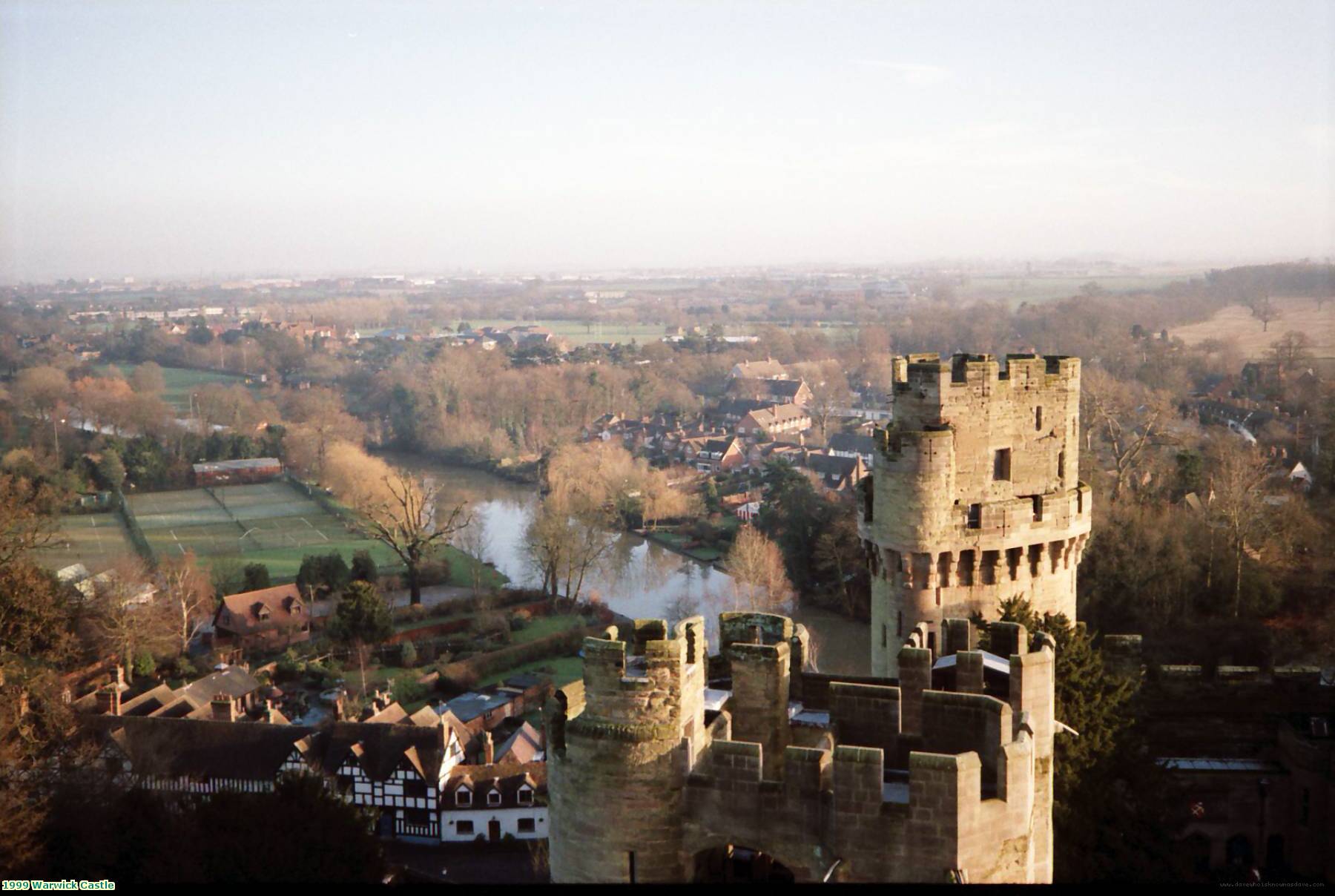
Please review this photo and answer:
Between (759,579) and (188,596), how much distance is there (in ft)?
52.3

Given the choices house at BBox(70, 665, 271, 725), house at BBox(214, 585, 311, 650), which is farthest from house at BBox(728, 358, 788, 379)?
house at BBox(70, 665, 271, 725)

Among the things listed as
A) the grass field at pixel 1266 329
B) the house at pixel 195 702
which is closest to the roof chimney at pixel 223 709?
the house at pixel 195 702

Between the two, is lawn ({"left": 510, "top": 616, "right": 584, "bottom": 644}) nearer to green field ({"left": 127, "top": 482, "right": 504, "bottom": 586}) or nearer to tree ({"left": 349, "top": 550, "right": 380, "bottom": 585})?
green field ({"left": 127, "top": 482, "right": 504, "bottom": 586})

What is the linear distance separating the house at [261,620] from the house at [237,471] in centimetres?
2414

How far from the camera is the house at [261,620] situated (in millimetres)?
34375

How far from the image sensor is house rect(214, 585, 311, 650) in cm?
3438

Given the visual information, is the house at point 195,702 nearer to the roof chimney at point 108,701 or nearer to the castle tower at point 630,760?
the roof chimney at point 108,701

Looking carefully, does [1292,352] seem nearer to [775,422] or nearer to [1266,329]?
[1266,329]

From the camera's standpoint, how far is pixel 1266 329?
49.2m

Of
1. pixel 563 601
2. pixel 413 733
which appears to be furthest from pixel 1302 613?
pixel 563 601

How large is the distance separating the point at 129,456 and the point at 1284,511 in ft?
→ 151

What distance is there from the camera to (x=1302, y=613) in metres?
25.2

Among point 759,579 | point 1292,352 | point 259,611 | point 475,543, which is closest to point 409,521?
point 475,543

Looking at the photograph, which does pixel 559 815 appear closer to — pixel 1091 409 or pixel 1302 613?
pixel 1302 613
